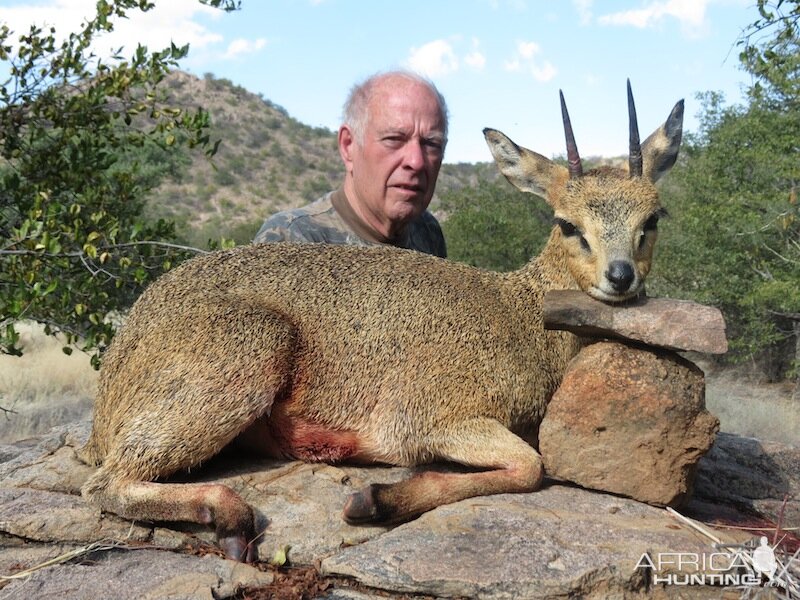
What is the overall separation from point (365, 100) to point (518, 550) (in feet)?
18.7

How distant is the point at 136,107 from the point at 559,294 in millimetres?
5533

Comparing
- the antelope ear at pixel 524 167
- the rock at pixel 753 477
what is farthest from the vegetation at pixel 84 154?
the rock at pixel 753 477

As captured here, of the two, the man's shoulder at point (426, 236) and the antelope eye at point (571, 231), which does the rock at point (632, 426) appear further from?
the man's shoulder at point (426, 236)

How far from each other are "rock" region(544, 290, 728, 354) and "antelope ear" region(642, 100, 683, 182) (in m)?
1.48

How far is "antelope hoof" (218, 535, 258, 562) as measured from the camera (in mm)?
4590

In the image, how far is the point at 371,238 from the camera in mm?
8867

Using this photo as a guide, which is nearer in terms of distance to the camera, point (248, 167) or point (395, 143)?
point (395, 143)

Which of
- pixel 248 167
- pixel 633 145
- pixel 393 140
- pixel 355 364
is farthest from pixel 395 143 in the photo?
pixel 248 167

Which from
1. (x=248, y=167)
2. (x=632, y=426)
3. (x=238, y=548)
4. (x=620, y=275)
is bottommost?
(x=238, y=548)

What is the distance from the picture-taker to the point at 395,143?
834 cm

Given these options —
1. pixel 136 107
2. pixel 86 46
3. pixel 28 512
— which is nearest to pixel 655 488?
pixel 28 512

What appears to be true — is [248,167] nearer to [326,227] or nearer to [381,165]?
[326,227]

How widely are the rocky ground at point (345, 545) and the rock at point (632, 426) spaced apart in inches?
6.8

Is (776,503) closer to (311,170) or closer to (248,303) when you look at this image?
(248,303)
